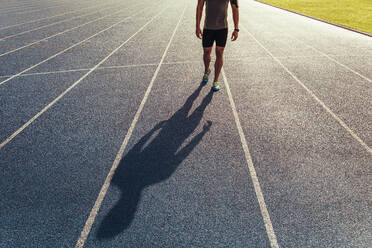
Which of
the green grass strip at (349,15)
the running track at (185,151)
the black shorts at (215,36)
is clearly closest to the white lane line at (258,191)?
the running track at (185,151)

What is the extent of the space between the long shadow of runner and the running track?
0.05ft

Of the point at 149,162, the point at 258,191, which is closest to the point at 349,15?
the point at 258,191

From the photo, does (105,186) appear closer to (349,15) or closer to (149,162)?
(149,162)

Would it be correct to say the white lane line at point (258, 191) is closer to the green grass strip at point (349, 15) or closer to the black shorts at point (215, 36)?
the black shorts at point (215, 36)

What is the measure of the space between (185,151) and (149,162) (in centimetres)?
55

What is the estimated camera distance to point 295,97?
15.8ft

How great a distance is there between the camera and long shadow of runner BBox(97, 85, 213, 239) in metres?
→ 2.57

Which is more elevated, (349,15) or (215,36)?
(349,15)

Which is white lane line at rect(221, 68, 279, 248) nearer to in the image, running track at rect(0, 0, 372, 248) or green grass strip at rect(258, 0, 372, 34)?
running track at rect(0, 0, 372, 248)

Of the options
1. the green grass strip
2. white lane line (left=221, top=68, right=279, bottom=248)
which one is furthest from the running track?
the green grass strip

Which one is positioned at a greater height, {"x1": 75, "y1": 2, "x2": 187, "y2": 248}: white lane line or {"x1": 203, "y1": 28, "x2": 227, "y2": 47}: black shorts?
{"x1": 203, "y1": 28, "x2": 227, "y2": 47}: black shorts

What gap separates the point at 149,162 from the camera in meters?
3.29

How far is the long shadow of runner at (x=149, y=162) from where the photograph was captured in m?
2.57

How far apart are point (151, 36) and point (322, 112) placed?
23.2 feet
